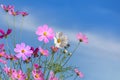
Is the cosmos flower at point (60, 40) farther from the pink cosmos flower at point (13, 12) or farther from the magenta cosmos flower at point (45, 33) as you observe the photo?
the pink cosmos flower at point (13, 12)

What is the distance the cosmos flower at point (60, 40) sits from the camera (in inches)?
125

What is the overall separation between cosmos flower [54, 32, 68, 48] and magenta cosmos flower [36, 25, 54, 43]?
4 cm

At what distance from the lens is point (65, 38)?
3.18 meters

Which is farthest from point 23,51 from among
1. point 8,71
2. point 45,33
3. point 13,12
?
point 13,12

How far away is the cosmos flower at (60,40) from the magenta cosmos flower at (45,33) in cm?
4

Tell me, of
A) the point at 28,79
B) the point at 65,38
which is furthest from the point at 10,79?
the point at 65,38

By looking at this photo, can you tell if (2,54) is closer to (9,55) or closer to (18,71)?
(9,55)

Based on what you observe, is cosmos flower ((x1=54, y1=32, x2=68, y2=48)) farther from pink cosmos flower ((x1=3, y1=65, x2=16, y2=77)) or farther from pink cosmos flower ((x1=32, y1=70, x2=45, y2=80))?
pink cosmos flower ((x1=3, y1=65, x2=16, y2=77))

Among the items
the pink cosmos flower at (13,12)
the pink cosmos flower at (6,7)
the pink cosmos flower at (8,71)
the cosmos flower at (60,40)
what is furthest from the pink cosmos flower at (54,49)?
the pink cosmos flower at (6,7)

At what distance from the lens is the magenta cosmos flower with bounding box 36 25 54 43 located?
3.13m

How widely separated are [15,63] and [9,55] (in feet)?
0.47

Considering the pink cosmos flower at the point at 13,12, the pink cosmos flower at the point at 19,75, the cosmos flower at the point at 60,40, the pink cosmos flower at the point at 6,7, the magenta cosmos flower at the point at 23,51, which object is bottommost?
the pink cosmos flower at the point at 19,75

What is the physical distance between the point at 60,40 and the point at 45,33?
120mm

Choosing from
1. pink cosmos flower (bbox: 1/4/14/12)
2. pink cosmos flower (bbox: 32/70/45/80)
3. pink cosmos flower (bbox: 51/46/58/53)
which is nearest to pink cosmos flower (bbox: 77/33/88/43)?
pink cosmos flower (bbox: 51/46/58/53)
